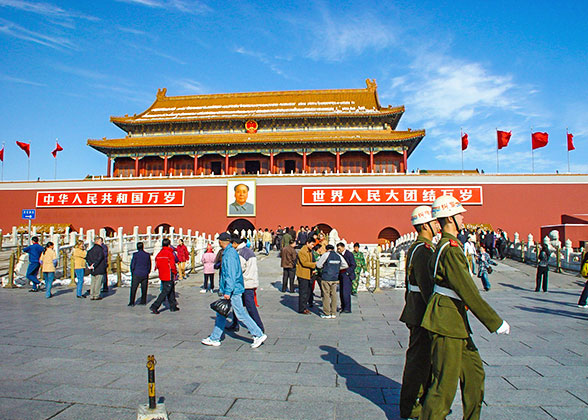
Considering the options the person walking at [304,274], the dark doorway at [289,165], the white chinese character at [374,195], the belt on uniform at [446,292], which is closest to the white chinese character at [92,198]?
the dark doorway at [289,165]

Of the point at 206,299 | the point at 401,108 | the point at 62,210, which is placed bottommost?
the point at 206,299

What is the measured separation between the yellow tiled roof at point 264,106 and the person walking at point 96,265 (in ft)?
67.3

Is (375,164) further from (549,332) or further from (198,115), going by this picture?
(549,332)

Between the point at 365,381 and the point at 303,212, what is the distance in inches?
802

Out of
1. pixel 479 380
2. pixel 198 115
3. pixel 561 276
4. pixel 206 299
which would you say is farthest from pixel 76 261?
pixel 198 115

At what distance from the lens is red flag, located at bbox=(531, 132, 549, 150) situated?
22.1 meters

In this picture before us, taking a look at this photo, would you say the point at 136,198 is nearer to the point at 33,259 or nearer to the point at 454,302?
the point at 33,259

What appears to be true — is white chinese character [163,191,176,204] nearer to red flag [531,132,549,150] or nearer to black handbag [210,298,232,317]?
red flag [531,132,549,150]

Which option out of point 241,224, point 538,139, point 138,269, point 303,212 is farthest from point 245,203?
point 138,269

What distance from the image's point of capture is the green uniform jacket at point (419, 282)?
322cm

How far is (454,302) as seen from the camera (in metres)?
2.83

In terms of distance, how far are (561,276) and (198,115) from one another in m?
23.7

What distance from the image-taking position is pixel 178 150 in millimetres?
27672

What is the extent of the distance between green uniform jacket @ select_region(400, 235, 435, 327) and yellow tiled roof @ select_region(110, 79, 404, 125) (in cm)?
2479
